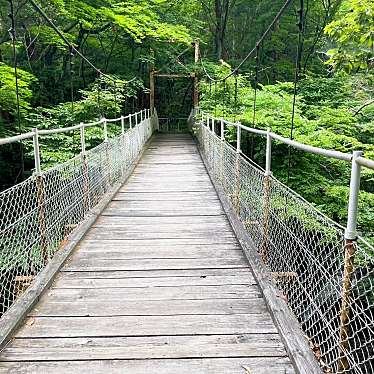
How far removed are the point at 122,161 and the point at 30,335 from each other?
3.91 metres

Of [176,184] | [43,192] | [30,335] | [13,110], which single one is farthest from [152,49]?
[30,335]

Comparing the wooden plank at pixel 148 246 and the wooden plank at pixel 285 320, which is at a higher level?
Answer: the wooden plank at pixel 285 320

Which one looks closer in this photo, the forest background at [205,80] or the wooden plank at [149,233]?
the wooden plank at [149,233]

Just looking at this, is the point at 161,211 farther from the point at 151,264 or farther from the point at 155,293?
the point at 155,293

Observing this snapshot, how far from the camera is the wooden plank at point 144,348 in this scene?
4.79 ft

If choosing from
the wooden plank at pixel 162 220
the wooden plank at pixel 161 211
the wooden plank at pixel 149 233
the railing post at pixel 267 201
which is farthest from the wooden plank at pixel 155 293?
the wooden plank at pixel 161 211

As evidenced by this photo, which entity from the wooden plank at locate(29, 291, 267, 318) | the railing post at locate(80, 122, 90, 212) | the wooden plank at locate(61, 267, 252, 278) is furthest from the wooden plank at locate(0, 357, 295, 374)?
the railing post at locate(80, 122, 90, 212)

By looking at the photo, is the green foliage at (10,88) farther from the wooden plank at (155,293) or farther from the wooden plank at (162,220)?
the wooden plank at (155,293)

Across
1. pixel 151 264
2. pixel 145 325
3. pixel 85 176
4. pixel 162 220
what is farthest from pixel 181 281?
pixel 85 176

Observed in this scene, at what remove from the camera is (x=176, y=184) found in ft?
16.2

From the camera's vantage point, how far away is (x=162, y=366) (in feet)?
4.61

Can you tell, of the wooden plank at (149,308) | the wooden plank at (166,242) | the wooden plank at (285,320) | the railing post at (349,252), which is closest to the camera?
the railing post at (349,252)

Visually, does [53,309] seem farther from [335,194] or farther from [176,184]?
[335,194]

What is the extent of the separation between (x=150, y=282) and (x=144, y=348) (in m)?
0.60
